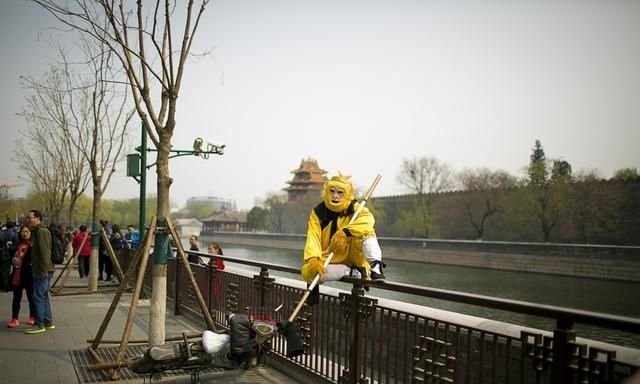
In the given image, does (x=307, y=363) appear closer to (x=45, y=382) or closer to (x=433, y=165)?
(x=45, y=382)

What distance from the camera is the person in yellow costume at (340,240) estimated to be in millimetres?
4293

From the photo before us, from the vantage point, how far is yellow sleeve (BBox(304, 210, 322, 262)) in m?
4.37

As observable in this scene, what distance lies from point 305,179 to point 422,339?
8415cm

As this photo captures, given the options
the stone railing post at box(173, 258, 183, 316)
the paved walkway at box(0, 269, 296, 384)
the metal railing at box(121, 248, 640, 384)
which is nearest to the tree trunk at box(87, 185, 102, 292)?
the paved walkway at box(0, 269, 296, 384)

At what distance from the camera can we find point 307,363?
466 cm

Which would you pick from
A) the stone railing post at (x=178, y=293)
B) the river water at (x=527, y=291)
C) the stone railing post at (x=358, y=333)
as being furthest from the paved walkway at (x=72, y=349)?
the river water at (x=527, y=291)

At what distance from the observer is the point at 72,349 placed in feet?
19.0

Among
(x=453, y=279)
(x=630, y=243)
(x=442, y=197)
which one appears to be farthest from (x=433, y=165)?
(x=453, y=279)

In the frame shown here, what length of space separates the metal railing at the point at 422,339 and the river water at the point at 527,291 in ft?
32.5

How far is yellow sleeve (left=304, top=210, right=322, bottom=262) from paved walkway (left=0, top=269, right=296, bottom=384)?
4.43 ft

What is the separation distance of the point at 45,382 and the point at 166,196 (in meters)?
2.14

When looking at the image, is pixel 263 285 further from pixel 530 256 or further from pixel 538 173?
pixel 538 173

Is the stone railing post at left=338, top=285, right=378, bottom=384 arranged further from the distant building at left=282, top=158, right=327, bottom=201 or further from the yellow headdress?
the distant building at left=282, top=158, right=327, bottom=201

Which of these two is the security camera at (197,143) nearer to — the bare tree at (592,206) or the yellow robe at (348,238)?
the yellow robe at (348,238)
